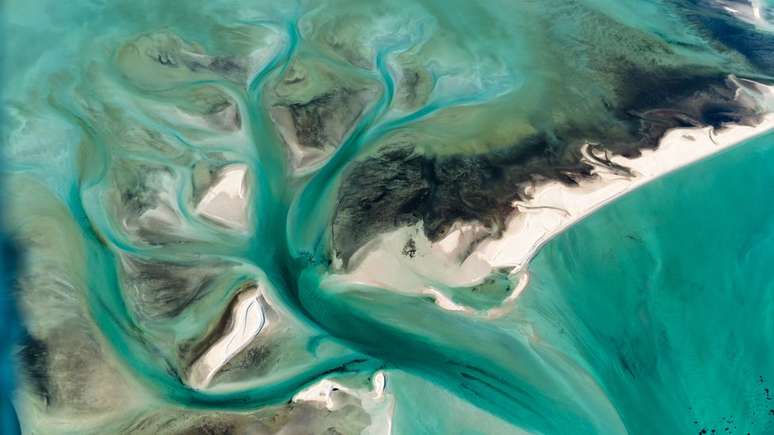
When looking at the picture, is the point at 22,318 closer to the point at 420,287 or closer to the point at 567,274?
the point at 420,287

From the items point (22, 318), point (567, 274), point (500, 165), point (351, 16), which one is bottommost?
point (22, 318)

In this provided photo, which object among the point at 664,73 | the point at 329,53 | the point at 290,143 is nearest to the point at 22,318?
the point at 290,143

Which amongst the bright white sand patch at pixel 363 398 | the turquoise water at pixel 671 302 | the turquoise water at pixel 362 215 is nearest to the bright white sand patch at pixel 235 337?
the turquoise water at pixel 362 215

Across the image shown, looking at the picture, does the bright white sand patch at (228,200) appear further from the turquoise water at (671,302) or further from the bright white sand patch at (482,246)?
the turquoise water at (671,302)

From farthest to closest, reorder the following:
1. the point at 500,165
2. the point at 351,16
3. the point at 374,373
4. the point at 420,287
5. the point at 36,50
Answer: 1. the point at 351,16
2. the point at 36,50
3. the point at 500,165
4. the point at 420,287
5. the point at 374,373

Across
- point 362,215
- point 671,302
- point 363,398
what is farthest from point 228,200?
point 671,302

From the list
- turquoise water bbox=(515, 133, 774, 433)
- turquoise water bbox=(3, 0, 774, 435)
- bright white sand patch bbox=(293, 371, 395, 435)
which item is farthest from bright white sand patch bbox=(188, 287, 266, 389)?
turquoise water bbox=(515, 133, 774, 433)

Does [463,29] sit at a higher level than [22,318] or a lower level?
higher
